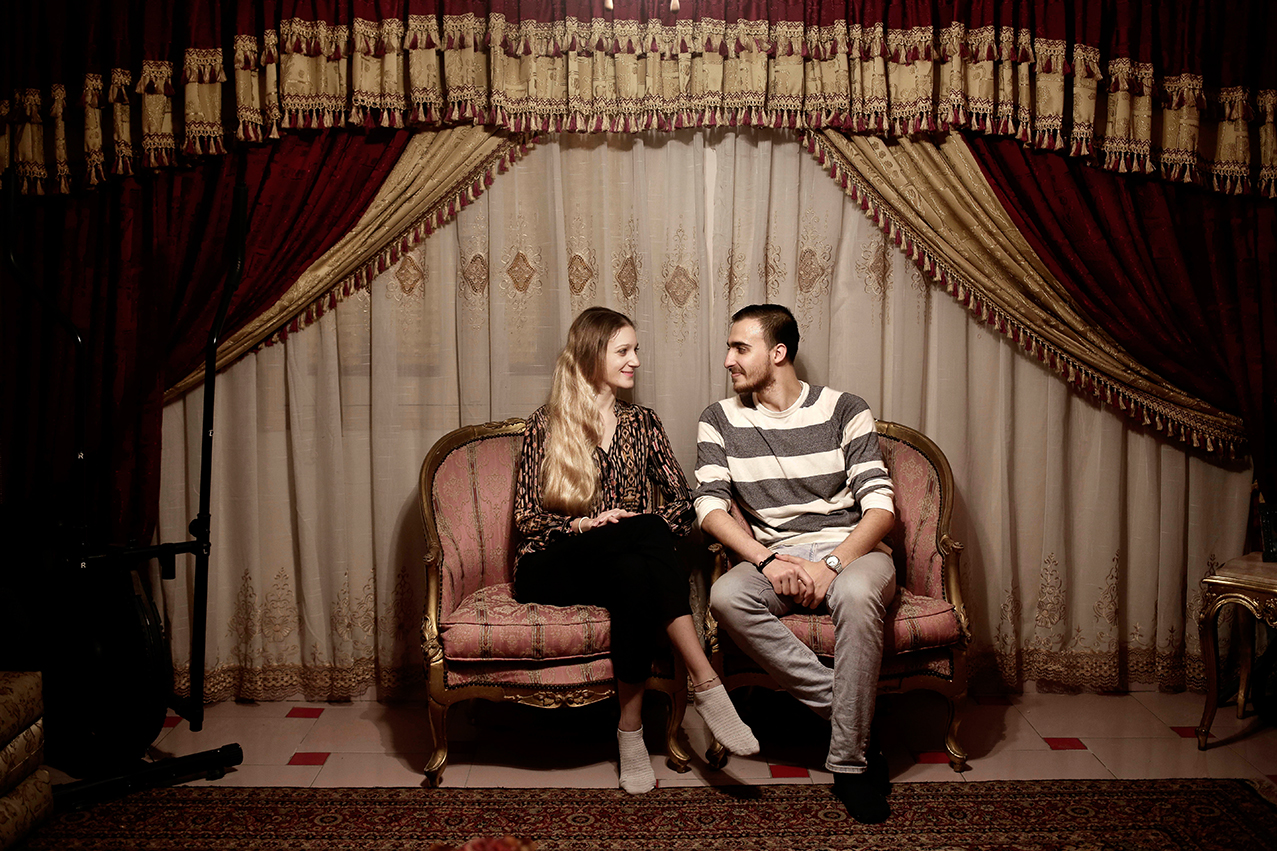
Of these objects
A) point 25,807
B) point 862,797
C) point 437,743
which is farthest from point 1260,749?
point 25,807

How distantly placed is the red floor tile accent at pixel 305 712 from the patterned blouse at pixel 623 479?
940mm

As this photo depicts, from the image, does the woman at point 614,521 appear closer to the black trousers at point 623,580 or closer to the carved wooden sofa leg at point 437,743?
the black trousers at point 623,580

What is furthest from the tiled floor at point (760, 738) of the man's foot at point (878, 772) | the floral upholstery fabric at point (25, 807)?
the floral upholstery fabric at point (25, 807)

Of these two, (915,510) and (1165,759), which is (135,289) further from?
(1165,759)

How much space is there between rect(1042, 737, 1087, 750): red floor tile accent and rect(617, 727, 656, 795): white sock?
4.05 ft

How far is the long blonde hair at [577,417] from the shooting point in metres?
2.68

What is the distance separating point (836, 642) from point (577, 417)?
1.01 m

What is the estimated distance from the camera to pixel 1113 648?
308 cm

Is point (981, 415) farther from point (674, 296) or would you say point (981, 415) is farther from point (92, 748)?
point (92, 748)

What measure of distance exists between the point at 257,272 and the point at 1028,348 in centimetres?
261

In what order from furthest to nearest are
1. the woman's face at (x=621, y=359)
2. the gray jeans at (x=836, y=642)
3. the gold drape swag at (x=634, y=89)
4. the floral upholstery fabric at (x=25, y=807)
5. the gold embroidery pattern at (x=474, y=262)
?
the gold embroidery pattern at (x=474, y=262) → the gold drape swag at (x=634, y=89) → the woman's face at (x=621, y=359) → the gray jeans at (x=836, y=642) → the floral upholstery fabric at (x=25, y=807)

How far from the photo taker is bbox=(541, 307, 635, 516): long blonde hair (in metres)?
2.68

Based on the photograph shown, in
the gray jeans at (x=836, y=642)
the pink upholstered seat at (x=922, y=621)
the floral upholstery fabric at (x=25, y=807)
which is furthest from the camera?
the pink upholstered seat at (x=922, y=621)

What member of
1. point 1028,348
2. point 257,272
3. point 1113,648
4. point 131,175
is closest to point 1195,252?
point 1028,348
